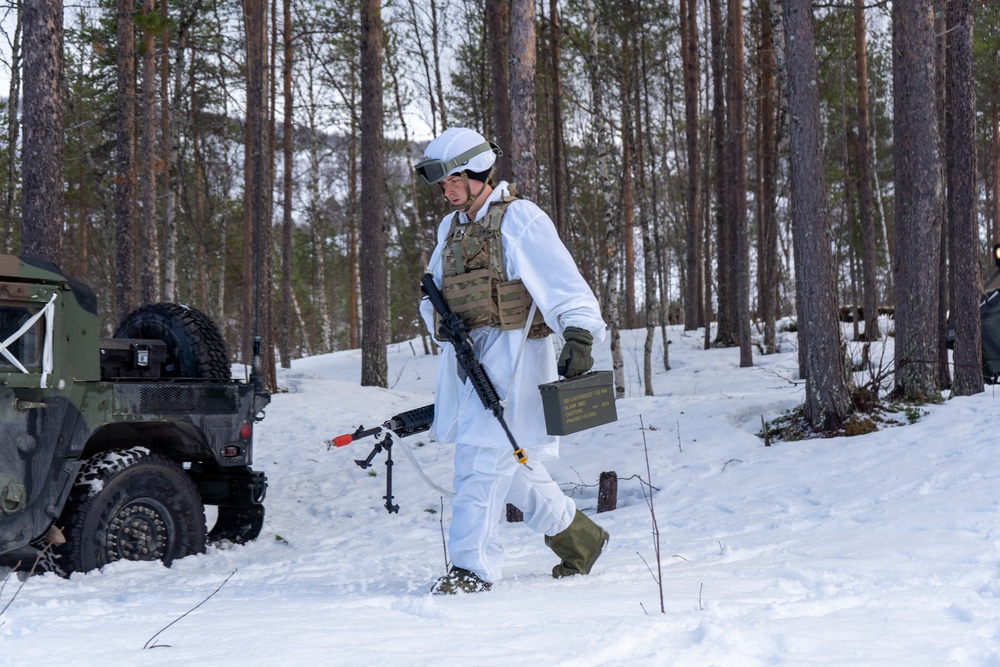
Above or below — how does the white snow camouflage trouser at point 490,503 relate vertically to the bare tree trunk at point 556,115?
below

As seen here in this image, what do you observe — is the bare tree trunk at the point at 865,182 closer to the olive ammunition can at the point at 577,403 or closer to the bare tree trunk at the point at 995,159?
the bare tree trunk at the point at 995,159

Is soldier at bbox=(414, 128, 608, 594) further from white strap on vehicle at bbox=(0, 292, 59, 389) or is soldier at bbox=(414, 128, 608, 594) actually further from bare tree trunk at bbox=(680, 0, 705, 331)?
bare tree trunk at bbox=(680, 0, 705, 331)

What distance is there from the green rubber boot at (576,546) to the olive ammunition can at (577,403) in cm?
55

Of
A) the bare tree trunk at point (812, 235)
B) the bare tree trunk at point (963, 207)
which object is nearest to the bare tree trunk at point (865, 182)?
the bare tree trunk at point (963, 207)

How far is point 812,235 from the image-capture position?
8.05m

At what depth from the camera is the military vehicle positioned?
458cm

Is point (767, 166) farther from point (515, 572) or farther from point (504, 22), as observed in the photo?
point (515, 572)

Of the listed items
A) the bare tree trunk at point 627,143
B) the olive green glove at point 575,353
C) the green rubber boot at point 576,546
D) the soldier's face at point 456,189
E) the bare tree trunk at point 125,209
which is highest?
the bare tree trunk at point 627,143

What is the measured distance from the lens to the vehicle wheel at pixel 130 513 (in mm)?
4781

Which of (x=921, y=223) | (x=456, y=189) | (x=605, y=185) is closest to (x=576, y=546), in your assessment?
(x=456, y=189)

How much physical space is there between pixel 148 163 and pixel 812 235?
1035cm

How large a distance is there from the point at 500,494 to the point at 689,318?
67.1 feet

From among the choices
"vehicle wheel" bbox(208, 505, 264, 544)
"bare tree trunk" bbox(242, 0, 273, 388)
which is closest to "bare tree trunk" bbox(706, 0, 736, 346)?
"bare tree trunk" bbox(242, 0, 273, 388)

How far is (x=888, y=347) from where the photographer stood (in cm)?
1572
